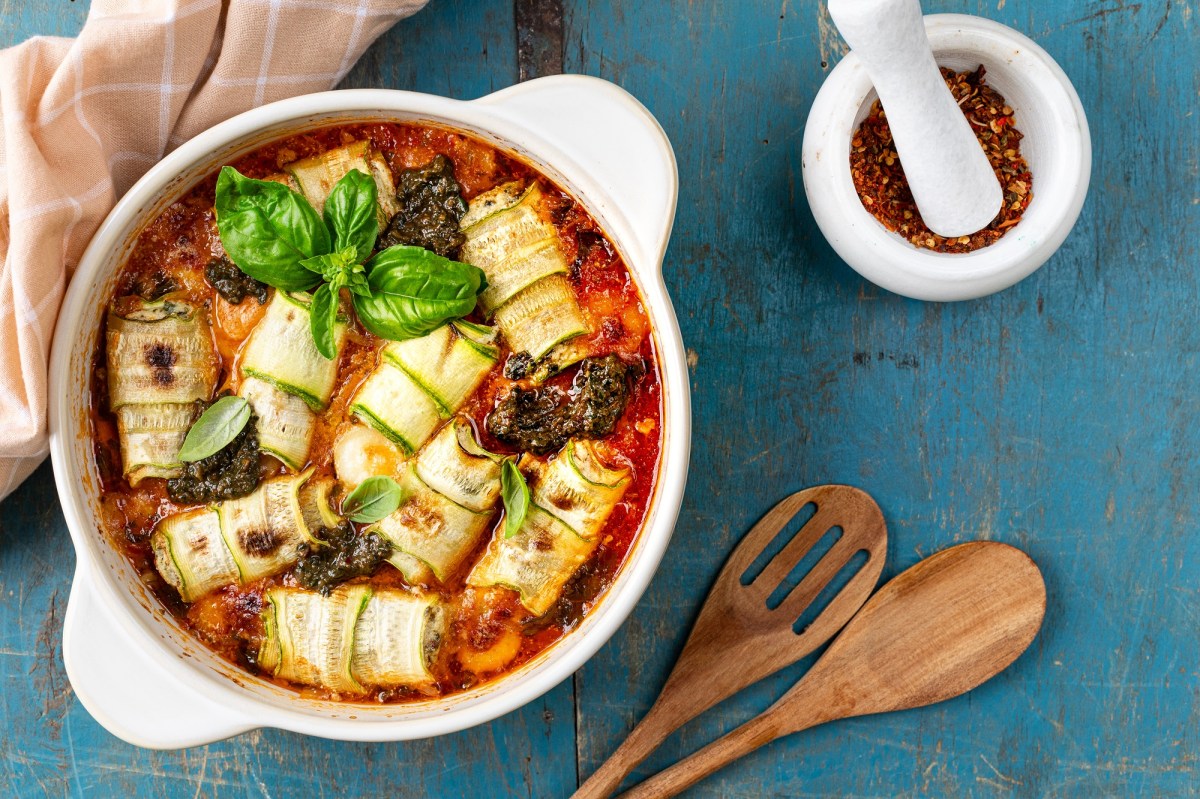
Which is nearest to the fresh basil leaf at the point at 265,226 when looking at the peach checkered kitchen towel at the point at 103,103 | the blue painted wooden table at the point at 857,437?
the peach checkered kitchen towel at the point at 103,103

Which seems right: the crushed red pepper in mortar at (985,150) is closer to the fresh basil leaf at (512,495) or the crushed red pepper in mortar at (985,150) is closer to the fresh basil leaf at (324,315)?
the fresh basil leaf at (512,495)

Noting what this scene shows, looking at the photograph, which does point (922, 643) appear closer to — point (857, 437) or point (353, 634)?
point (857, 437)

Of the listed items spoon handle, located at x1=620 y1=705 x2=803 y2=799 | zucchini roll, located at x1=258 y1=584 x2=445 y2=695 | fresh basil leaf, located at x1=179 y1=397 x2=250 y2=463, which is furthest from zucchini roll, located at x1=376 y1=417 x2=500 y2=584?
spoon handle, located at x1=620 y1=705 x2=803 y2=799

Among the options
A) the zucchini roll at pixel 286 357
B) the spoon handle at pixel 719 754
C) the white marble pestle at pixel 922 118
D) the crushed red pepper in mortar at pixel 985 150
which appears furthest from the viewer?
the spoon handle at pixel 719 754

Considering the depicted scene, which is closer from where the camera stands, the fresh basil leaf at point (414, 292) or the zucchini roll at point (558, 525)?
the fresh basil leaf at point (414, 292)

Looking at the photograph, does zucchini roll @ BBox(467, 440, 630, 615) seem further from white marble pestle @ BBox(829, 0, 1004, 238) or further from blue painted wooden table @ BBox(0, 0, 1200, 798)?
white marble pestle @ BBox(829, 0, 1004, 238)

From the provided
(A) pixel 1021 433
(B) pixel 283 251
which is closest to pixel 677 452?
(B) pixel 283 251
